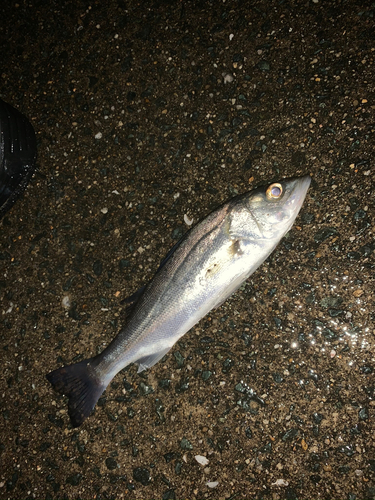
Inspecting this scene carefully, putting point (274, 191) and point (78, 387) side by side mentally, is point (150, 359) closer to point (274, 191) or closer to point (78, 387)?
point (78, 387)

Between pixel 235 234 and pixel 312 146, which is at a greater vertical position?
pixel 235 234

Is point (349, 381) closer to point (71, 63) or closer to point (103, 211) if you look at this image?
point (103, 211)

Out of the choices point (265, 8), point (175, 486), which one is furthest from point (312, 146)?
point (175, 486)

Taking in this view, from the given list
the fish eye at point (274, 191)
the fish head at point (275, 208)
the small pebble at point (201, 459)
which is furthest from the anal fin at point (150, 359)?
the fish eye at point (274, 191)

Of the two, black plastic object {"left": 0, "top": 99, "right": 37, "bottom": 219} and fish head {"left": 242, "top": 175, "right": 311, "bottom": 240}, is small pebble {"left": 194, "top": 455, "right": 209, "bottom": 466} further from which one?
black plastic object {"left": 0, "top": 99, "right": 37, "bottom": 219}

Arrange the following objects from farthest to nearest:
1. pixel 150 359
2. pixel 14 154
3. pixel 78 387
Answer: pixel 14 154 → pixel 78 387 → pixel 150 359

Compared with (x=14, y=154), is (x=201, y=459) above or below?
below

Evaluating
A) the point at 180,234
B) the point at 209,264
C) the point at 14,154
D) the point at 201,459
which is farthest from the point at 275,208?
the point at 14,154

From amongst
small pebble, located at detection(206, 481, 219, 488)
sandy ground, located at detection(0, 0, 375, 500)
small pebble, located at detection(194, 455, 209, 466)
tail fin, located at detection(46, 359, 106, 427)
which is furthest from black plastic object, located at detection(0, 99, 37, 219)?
small pebble, located at detection(206, 481, 219, 488)
